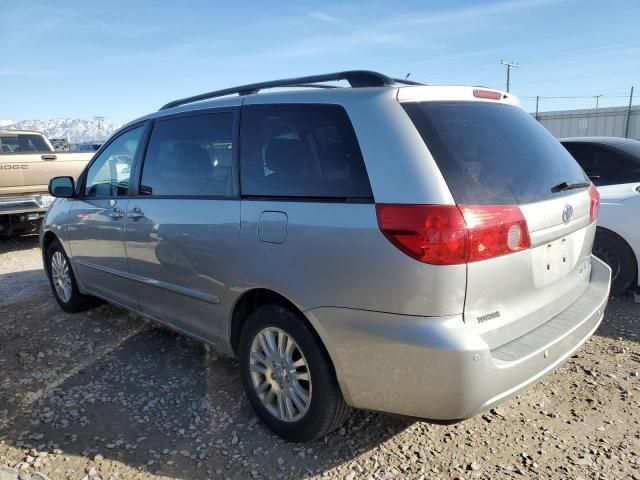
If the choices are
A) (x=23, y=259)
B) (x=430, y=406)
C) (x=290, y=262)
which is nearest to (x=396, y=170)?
(x=290, y=262)

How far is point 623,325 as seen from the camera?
4.17m

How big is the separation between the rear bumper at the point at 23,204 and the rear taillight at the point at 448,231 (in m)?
7.05

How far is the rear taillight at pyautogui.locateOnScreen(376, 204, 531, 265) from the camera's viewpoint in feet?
6.65

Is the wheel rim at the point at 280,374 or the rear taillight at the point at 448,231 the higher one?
the rear taillight at the point at 448,231

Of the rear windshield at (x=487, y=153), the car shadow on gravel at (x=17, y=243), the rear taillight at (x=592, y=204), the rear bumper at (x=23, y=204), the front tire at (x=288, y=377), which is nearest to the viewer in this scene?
the rear windshield at (x=487, y=153)

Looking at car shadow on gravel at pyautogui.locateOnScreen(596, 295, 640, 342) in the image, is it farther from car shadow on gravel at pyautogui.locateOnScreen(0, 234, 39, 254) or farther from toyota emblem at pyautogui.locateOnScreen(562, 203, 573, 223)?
car shadow on gravel at pyautogui.locateOnScreen(0, 234, 39, 254)

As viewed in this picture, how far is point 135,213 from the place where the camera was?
3551 mm

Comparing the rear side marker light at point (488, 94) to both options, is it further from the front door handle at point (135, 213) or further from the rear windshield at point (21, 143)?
the rear windshield at point (21, 143)

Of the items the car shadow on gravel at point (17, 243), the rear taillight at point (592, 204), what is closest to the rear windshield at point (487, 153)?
the rear taillight at point (592, 204)

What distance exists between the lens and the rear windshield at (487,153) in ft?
7.06

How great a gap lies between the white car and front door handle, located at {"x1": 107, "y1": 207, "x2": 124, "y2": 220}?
4197 mm

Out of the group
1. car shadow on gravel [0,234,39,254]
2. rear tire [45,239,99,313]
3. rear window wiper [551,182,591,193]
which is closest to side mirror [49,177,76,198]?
rear tire [45,239,99,313]

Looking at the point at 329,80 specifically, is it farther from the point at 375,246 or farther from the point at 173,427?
the point at 173,427

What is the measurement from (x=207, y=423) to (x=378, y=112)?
2.01 metres
